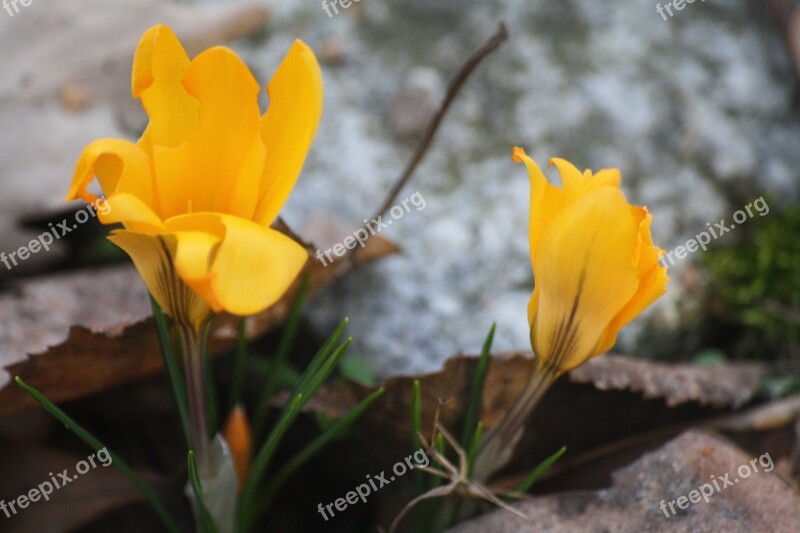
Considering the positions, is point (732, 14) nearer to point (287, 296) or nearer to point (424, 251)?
point (424, 251)

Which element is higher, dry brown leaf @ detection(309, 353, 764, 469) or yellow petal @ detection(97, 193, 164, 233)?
yellow petal @ detection(97, 193, 164, 233)

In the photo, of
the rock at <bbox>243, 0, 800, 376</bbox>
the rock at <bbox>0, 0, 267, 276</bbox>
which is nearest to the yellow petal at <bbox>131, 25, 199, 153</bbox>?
the rock at <bbox>243, 0, 800, 376</bbox>

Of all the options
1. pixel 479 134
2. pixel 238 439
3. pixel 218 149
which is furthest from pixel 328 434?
pixel 479 134

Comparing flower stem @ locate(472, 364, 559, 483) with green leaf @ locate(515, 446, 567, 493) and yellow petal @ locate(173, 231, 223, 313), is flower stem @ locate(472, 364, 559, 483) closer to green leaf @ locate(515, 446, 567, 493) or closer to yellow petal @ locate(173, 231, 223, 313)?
green leaf @ locate(515, 446, 567, 493)

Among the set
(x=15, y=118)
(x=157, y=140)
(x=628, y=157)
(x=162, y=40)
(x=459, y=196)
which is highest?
(x=15, y=118)

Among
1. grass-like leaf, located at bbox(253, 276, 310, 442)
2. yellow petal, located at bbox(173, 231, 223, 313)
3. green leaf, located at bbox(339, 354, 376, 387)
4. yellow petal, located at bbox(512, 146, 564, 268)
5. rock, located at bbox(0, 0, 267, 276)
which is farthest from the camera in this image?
rock, located at bbox(0, 0, 267, 276)

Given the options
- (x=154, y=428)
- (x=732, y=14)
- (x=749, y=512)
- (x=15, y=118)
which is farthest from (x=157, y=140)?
(x=732, y=14)

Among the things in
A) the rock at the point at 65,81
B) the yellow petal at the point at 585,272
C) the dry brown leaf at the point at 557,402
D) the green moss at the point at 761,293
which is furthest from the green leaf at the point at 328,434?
the green moss at the point at 761,293
